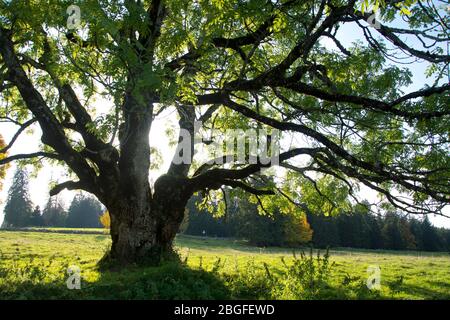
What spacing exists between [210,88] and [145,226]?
17.3ft

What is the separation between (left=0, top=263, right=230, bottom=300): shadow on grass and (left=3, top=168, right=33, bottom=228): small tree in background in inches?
3406

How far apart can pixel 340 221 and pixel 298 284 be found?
223ft

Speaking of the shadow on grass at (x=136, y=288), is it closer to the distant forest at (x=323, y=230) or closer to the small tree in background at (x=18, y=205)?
the distant forest at (x=323, y=230)

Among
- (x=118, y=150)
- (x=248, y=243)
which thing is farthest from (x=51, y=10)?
(x=248, y=243)

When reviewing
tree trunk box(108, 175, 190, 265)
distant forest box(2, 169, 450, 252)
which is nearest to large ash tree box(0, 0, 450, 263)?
tree trunk box(108, 175, 190, 265)

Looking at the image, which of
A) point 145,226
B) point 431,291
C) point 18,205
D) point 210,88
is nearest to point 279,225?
point 431,291

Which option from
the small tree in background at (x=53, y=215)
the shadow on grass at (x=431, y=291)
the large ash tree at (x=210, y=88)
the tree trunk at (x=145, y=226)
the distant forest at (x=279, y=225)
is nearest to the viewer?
the large ash tree at (x=210, y=88)

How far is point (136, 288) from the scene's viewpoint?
7746 mm

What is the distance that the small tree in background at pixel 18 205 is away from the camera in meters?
84.7

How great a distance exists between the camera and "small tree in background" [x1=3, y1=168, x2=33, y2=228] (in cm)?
8469

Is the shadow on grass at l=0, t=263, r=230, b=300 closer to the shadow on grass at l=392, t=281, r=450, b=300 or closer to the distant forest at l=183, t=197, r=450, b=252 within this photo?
the shadow on grass at l=392, t=281, r=450, b=300

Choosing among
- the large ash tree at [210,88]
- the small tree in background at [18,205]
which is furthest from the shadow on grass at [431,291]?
the small tree in background at [18,205]

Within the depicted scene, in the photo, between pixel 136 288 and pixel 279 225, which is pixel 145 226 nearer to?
pixel 136 288

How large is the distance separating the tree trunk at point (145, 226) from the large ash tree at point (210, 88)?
1.3 inches
